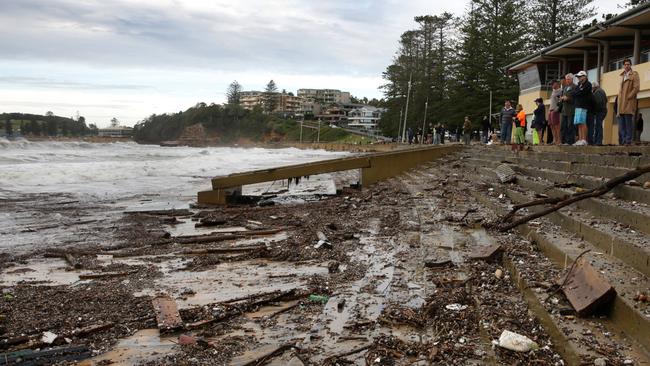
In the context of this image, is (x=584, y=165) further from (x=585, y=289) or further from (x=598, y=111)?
(x=585, y=289)

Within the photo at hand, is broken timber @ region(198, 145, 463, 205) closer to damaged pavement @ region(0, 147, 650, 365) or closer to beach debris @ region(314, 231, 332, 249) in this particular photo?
damaged pavement @ region(0, 147, 650, 365)

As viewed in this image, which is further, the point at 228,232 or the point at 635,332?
the point at 228,232

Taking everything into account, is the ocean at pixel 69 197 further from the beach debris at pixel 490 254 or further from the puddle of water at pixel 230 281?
the beach debris at pixel 490 254

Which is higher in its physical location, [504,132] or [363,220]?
[504,132]

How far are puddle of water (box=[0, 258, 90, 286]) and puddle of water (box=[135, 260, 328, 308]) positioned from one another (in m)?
1.15

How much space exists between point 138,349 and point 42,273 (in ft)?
10.7

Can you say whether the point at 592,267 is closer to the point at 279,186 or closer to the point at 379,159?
the point at 379,159

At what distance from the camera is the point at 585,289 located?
379 centimetres

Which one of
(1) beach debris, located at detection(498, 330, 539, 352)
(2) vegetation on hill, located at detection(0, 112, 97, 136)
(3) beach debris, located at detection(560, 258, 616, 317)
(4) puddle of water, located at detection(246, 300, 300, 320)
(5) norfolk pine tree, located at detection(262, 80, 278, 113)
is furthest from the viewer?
(5) norfolk pine tree, located at detection(262, 80, 278, 113)

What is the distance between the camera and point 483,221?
7543mm

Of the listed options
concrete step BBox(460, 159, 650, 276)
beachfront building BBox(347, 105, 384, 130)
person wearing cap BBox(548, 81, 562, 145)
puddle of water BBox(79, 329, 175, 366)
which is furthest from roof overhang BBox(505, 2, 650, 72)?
beachfront building BBox(347, 105, 384, 130)

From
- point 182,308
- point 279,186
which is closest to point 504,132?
point 279,186

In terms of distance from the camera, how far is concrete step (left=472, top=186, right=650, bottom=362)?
10.5ft

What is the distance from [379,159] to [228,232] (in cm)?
803
